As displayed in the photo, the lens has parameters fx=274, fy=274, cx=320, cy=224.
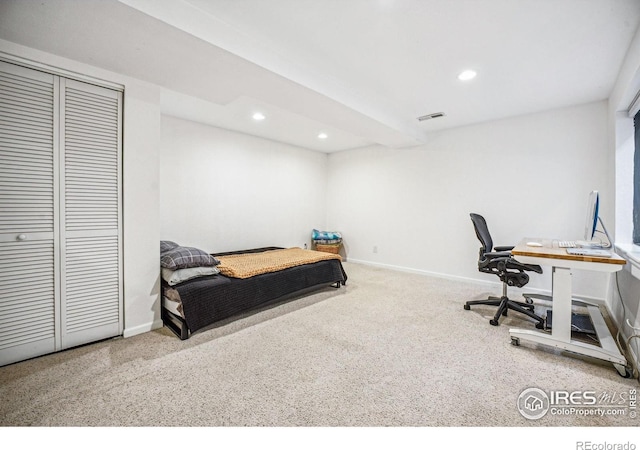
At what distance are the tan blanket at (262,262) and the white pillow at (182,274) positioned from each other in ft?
0.77

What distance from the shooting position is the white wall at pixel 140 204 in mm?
2359

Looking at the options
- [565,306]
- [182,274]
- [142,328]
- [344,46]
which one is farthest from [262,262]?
[565,306]

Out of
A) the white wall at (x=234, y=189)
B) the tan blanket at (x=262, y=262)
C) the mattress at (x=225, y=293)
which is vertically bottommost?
the mattress at (x=225, y=293)

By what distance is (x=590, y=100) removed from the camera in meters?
3.21

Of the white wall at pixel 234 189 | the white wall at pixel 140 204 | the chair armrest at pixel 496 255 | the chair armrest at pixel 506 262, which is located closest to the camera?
the white wall at pixel 140 204

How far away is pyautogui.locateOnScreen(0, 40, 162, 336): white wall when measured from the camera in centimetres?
236

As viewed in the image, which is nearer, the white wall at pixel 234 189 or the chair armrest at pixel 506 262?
the chair armrest at pixel 506 262

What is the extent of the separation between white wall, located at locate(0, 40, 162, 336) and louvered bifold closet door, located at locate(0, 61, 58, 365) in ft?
1.48

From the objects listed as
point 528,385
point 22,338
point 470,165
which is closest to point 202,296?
point 22,338

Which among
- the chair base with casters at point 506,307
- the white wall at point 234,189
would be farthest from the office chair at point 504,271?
the white wall at point 234,189

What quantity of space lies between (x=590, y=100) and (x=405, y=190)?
2494 mm

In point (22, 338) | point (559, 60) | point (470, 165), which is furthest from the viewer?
point (470, 165)

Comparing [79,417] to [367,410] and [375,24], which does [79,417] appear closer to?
[367,410]

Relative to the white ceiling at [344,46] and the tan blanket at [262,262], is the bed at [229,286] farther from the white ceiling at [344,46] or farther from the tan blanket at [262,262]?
the white ceiling at [344,46]
